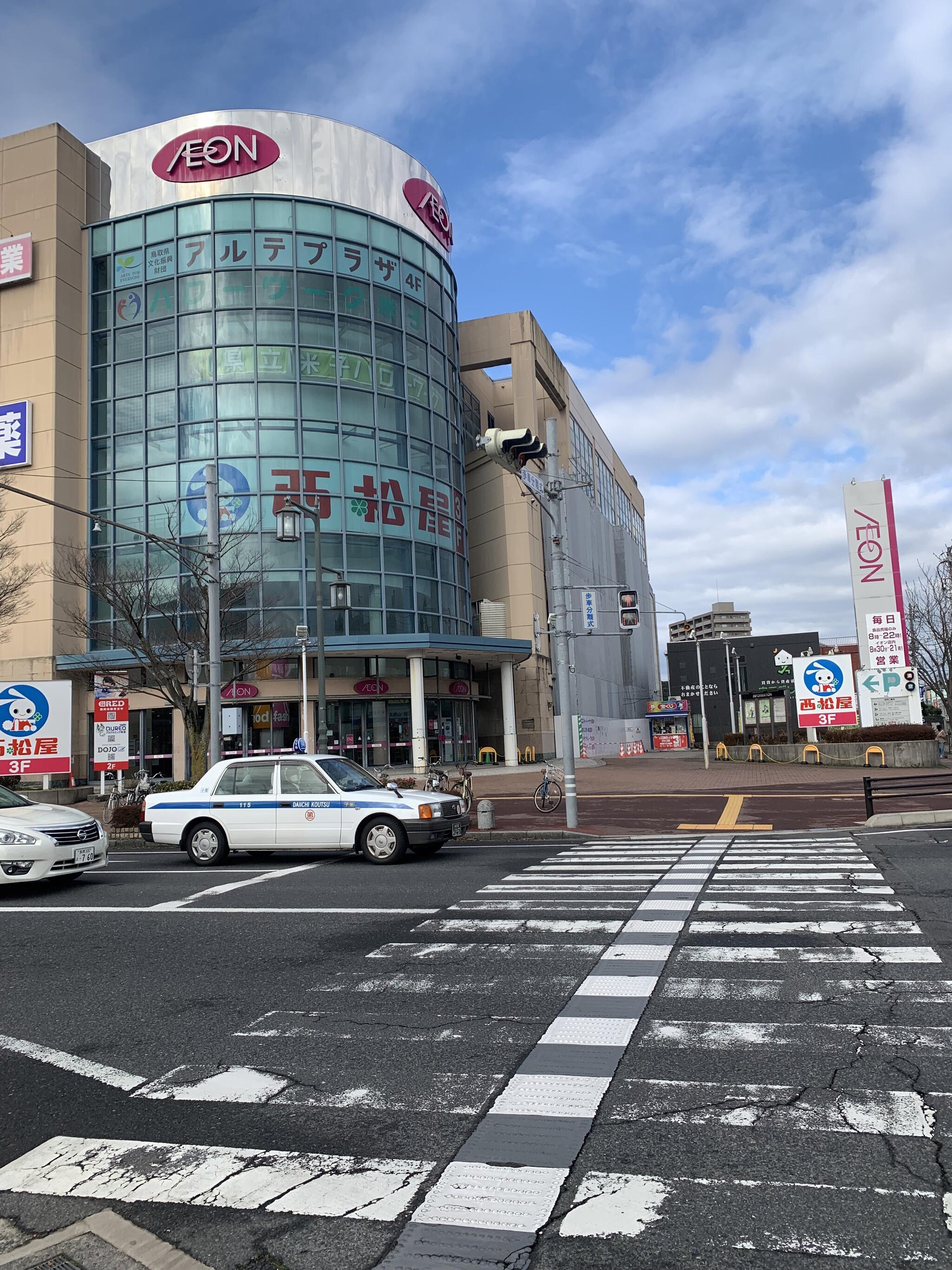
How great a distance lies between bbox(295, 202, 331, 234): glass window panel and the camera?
138 ft

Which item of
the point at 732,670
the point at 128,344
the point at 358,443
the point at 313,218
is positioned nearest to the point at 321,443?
the point at 358,443

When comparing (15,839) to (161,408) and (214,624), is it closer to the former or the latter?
(214,624)

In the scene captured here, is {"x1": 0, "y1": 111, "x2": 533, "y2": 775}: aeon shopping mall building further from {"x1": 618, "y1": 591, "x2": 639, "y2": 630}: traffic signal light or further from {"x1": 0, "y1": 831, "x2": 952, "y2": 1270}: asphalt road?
{"x1": 0, "y1": 831, "x2": 952, "y2": 1270}: asphalt road

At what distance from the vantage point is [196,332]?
4109 centimetres

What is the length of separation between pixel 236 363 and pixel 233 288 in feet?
→ 11.4

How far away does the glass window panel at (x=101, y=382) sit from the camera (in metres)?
42.0

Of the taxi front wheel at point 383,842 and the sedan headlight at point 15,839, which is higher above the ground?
the sedan headlight at point 15,839

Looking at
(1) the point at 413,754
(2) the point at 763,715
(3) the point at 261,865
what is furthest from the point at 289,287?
(2) the point at 763,715

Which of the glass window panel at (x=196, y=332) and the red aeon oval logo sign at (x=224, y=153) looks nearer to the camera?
the glass window panel at (x=196, y=332)

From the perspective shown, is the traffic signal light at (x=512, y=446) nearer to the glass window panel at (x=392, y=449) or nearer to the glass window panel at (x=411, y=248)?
the glass window panel at (x=392, y=449)

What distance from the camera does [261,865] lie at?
1457 centimetres

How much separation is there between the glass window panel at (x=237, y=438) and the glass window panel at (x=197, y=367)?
2292 millimetres

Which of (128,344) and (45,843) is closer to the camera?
(45,843)

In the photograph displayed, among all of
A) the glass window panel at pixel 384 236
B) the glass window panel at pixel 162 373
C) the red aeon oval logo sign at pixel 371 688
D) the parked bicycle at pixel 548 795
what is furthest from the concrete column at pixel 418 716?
the glass window panel at pixel 384 236
